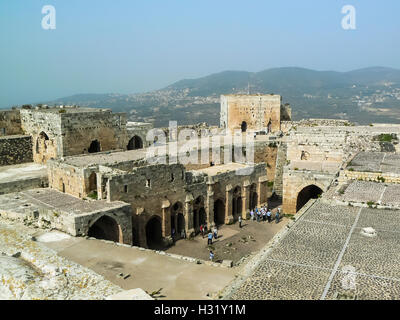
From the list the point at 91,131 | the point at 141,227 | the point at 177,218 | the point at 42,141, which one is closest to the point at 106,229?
the point at 141,227

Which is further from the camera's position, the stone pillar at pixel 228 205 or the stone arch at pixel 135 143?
the stone arch at pixel 135 143

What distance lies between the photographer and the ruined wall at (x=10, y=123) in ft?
86.1

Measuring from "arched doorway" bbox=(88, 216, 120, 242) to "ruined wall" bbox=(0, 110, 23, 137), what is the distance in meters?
12.1

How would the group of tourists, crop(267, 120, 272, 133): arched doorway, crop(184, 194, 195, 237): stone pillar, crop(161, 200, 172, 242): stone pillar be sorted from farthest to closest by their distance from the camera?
crop(267, 120, 272, 133): arched doorway, the group of tourists, crop(184, 194, 195, 237): stone pillar, crop(161, 200, 172, 242): stone pillar

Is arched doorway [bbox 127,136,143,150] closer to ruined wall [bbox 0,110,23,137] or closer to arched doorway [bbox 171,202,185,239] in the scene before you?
ruined wall [bbox 0,110,23,137]

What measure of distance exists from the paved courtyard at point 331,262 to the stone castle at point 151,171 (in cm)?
613

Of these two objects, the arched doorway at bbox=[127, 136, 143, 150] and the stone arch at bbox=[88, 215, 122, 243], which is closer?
the stone arch at bbox=[88, 215, 122, 243]

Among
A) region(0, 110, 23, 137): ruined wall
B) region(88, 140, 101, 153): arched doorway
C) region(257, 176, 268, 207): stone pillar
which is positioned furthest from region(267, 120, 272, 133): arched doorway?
region(0, 110, 23, 137): ruined wall

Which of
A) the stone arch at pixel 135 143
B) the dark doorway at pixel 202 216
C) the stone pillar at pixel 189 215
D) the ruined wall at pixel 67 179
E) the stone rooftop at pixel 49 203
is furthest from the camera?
the stone arch at pixel 135 143

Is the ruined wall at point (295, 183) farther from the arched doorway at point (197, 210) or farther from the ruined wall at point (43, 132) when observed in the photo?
the ruined wall at point (43, 132)

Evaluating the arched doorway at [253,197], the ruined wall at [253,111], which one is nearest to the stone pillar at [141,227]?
the arched doorway at [253,197]

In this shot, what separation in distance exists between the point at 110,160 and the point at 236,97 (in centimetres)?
1732

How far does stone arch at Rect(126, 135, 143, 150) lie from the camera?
30.0 meters

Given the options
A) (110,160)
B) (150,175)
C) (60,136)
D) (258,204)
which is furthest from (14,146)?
(258,204)
